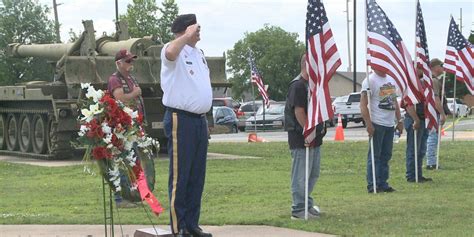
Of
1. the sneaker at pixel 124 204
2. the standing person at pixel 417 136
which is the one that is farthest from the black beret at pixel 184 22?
the standing person at pixel 417 136

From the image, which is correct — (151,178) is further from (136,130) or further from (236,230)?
(136,130)

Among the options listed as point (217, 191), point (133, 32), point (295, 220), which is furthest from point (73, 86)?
point (133, 32)

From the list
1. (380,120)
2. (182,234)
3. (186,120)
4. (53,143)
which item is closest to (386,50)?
(380,120)

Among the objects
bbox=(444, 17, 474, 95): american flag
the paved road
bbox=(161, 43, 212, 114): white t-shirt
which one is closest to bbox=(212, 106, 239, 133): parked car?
the paved road

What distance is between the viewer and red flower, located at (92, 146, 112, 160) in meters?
6.81

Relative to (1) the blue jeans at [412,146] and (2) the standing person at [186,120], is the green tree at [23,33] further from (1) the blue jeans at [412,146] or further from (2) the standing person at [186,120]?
(2) the standing person at [186,120]

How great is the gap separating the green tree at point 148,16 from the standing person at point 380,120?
46.8 metres

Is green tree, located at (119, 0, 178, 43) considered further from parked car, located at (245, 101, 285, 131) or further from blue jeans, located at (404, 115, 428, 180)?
blue jeans, located at (404, 115, 428, 180)

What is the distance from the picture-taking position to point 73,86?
1919cm

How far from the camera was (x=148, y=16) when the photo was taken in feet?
197

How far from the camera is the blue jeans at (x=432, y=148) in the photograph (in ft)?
47.7

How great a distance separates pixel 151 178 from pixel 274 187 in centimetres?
346

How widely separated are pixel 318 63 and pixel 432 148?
6062 mm

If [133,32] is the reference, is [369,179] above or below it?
below
